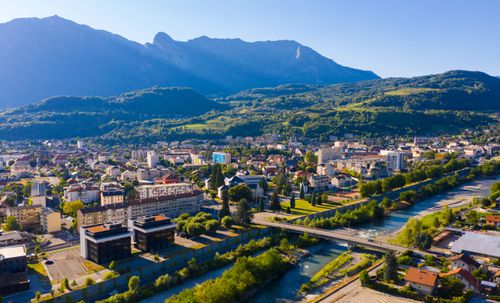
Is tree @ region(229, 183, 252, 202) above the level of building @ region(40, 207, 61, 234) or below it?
above

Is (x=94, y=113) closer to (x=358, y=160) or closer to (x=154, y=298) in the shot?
(x=358, y=160)

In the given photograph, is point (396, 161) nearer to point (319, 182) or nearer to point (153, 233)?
point (319, 182)

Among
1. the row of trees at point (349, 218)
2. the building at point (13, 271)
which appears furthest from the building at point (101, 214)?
the row of trees at point (349, 218)

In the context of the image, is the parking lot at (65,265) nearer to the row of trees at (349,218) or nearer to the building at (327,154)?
the row of trees at (349,218)

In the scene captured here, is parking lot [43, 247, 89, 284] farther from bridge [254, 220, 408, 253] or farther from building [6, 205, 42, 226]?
bridge [254, 220, 408, 253]

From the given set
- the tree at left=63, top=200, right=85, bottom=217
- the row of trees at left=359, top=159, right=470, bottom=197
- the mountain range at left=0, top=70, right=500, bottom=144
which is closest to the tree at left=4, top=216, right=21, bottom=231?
the tree at left=63, top=200, right=85, bottom=217

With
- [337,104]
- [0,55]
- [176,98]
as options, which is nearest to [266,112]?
[337,104]
